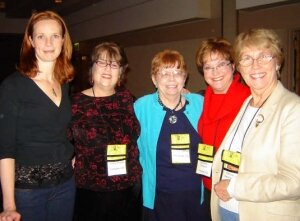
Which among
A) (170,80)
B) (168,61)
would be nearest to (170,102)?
(170,80)

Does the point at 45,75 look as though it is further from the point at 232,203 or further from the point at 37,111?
the point at 232,203

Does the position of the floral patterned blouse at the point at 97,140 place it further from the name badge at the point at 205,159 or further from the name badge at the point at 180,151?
the name badge at the point at 205,159

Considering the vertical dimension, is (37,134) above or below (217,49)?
below

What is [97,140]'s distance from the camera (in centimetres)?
207

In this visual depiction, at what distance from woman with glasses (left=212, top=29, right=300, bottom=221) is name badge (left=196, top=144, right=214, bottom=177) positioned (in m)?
0.24

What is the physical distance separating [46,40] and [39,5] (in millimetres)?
8291

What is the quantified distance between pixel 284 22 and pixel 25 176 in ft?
13.3

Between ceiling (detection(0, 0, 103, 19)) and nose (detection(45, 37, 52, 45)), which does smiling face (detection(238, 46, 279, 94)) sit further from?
ceiling (detection(0, 0, 103, 19))

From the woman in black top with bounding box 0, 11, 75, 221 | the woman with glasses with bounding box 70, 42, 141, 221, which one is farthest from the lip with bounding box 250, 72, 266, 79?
the woman in black top with bounding box 0, 11, 75, 221

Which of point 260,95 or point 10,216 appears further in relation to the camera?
point 260,95

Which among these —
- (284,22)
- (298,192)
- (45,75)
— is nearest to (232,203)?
(298,192)

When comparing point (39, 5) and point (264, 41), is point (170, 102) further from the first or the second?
point (39, 5)

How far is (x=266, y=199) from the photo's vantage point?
1438mm

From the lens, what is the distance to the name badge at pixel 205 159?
81.2 inches
